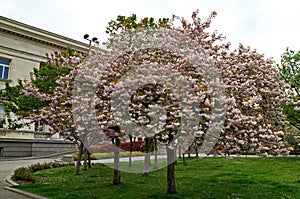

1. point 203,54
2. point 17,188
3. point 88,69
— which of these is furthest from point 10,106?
point 203,54

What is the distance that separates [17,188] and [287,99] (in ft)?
35.2

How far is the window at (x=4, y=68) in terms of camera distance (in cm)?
2970

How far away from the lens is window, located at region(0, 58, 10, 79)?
97.5ft

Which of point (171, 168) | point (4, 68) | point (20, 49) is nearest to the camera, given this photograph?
point (171, 168)

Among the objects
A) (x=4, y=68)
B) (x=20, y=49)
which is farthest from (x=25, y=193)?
(x=20, y=49)

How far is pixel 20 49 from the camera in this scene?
30.7 m

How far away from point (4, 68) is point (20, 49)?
2753 millimetres

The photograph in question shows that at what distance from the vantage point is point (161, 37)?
10.1 metres

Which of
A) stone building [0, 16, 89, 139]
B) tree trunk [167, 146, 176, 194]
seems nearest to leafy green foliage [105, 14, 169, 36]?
tree trunk [167, 146, 176, 194]

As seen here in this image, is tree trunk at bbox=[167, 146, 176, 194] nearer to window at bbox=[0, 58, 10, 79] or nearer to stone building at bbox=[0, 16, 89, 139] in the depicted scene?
stone building at bbox=[0, 16, 89, 139]

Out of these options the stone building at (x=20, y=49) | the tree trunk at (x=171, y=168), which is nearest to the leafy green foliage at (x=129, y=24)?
the tree trunk at (x=171, y=168)

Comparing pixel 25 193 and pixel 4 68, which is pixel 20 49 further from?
pixel 25 193

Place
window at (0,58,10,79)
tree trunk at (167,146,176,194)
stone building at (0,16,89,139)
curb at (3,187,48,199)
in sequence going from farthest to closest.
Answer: window at (0,58,10,79) → stone building at (0,16,89,139) → curb at (3,187,48,199) → tree trunk at (167,146,176,194)

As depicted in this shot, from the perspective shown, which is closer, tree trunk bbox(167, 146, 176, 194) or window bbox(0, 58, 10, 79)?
tree trunk bbox(167, 146, 176, 194)
